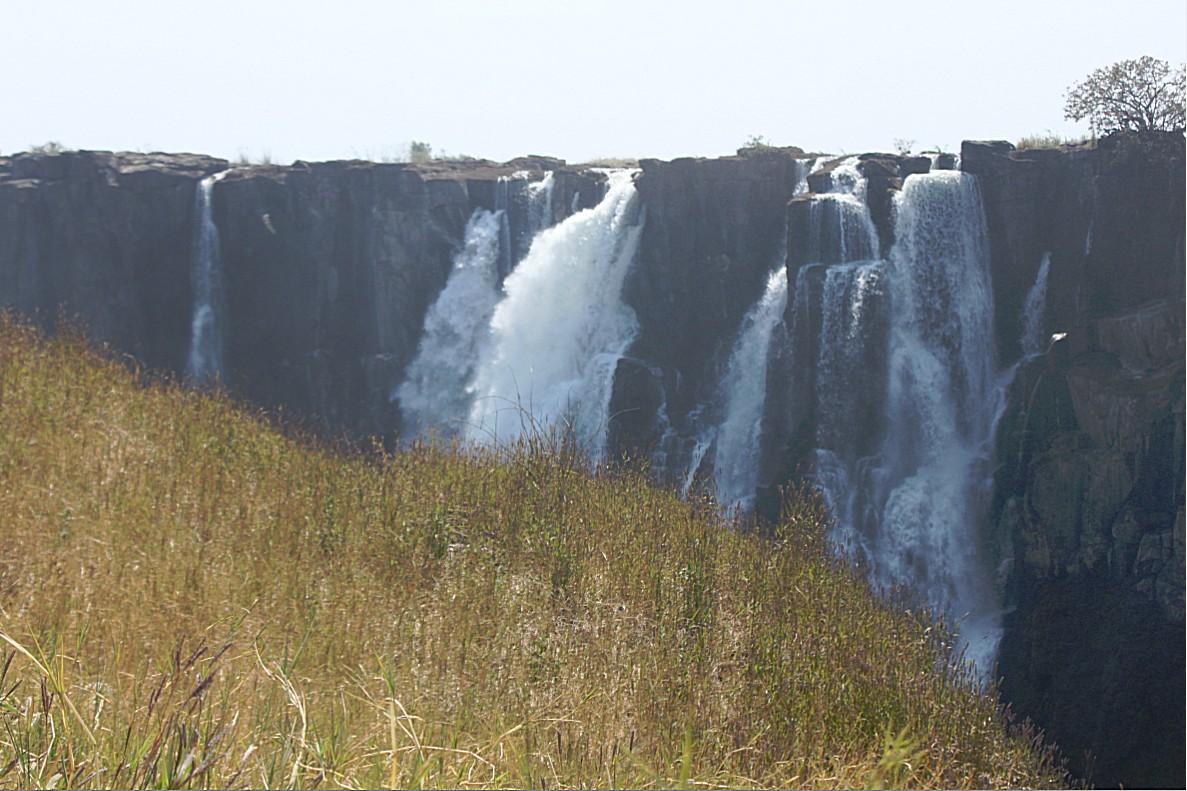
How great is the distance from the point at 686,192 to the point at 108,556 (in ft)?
51.5

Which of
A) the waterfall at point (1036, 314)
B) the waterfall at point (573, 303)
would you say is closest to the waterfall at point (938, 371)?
the waterfall at point (1036, 314)

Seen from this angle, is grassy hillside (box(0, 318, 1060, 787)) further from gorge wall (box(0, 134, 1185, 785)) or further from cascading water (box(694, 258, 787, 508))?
cascading water (box(694, 258, 787, 508))

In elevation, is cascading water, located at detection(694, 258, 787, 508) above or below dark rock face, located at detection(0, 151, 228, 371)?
below

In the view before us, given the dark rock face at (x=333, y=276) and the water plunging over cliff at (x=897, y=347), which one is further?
the dark rock face at (x=333, y=276)

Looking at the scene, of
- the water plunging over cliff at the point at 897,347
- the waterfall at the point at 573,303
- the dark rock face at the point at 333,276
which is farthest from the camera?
the dark rock face at the point at 333,276

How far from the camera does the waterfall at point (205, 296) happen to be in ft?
70.8

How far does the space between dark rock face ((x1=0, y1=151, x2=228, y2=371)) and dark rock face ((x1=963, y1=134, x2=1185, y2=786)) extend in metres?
16.5

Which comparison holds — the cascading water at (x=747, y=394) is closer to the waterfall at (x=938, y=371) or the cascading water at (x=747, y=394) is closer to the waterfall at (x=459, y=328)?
the waterfall at (x=938, y=371)

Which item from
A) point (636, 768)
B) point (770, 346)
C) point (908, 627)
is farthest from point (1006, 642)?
point (636, 768)

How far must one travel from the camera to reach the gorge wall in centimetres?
1309

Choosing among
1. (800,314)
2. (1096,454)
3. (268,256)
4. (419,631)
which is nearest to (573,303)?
(800,314)

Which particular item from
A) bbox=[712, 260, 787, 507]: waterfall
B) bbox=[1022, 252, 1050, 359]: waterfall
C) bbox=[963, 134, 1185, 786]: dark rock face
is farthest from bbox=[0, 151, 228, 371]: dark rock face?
bbox=[1022, 252, 1050, 359]: waterfall

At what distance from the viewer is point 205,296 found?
2205 cm

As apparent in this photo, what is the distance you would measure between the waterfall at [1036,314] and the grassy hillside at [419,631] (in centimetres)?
1213
